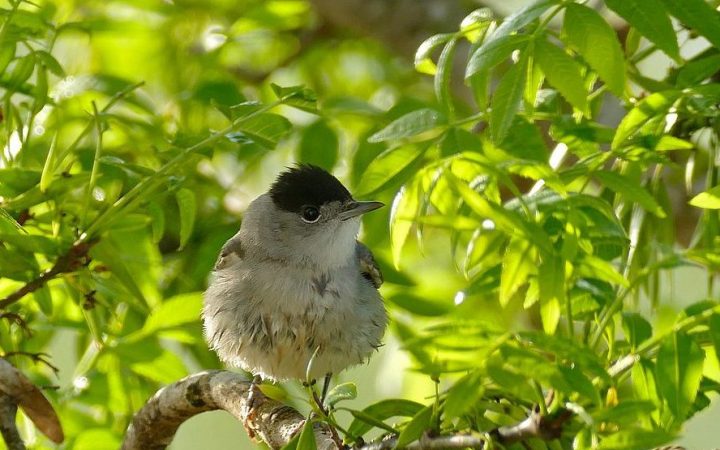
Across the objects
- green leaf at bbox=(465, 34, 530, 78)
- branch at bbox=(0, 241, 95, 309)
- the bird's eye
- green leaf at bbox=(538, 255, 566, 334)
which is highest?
green leaf at bbox=(465, 34, 530, 78)

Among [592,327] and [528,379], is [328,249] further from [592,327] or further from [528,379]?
[528,379]

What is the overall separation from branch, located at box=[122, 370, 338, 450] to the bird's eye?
992mm

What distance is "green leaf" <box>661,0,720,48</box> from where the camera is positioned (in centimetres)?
218

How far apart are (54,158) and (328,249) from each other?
1.35 meters

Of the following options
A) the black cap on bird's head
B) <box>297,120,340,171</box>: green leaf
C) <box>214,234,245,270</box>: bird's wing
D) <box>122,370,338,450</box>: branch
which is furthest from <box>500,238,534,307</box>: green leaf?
<box>214,234,245,270</box>: bird's wing

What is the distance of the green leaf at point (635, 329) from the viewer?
219cm

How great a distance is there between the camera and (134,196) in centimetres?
263

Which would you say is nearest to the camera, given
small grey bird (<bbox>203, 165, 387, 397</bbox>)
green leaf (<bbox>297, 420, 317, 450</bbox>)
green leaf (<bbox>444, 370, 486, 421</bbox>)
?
green leaf (<bbox>444, 370, 486, 421</bbox>)

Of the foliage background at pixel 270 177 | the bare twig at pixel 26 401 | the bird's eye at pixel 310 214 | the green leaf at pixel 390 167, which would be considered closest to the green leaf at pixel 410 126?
the foliage background at pixel 270 177

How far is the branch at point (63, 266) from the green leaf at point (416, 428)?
116cm

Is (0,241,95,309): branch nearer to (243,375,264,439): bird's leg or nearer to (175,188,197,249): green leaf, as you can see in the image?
(175,188,197,249): green leaf

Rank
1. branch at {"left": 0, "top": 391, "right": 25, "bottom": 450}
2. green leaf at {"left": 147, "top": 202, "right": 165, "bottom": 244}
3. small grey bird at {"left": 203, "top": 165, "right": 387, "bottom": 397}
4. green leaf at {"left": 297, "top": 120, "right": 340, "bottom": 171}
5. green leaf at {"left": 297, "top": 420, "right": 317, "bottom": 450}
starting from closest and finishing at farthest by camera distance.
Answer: green leaf at {"left": 297, "top": 420, "right": 317, "bottom": 450} < branch at {"left": 0, "top": 391, "right": 25, "bottom": 450} < green leaf at {"left": 147, "top": 202, "right": 165, "bottom": 244} < small grey bird at {"left": 203, "top": 165, "right": 387, "bottom": 397} < green leaf at {"left": 297, "top": 120, "right": 340, "bottom": 171}

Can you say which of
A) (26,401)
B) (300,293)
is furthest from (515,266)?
(300,293)

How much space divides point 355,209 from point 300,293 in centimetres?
42
